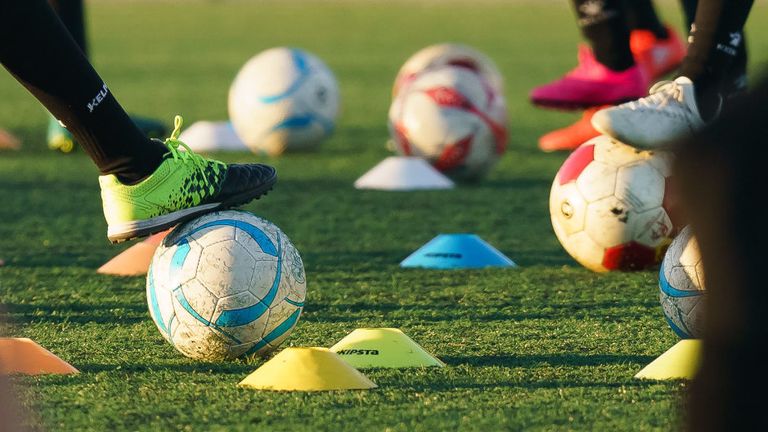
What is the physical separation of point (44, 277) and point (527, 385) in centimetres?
241

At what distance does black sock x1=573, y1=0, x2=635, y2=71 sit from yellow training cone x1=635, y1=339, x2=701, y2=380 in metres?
3.79

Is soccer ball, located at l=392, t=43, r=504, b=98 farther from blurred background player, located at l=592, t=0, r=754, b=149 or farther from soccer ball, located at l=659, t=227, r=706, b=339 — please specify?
soccer ball, located at l=659, t=227, r=706, b=339

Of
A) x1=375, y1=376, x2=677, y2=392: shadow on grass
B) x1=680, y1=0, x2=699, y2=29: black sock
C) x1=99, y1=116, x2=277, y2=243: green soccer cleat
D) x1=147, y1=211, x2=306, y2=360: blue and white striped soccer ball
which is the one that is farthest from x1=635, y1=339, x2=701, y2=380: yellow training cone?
x1=680, y1=0, x2=699, y2=29: black sock

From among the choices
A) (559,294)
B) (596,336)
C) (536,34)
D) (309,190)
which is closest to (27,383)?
(596,336)

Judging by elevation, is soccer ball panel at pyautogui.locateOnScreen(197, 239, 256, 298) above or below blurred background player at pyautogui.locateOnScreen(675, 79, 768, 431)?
below

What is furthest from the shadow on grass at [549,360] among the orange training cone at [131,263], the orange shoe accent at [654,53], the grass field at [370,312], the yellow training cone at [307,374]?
the orange shoe accent at [654,53]

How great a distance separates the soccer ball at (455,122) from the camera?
7707 mm

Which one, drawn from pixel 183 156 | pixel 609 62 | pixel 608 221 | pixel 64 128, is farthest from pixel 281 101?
pixel 183 156

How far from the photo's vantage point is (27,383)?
3404 millimetres

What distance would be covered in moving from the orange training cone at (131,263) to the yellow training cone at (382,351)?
1720 mm

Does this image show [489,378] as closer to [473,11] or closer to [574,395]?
[574,395]

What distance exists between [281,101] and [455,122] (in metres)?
1.47

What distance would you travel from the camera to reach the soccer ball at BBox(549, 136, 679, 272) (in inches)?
191

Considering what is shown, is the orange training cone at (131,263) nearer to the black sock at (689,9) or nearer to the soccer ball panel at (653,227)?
the soccer ball panel at (653,227)
